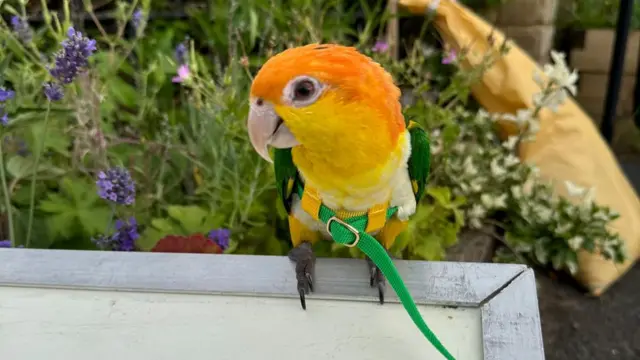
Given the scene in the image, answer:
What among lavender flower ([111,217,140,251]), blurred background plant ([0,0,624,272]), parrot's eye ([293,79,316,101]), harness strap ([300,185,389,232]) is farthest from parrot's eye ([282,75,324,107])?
lavender flower ([111,217,140,251])

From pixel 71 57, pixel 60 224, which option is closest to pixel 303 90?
pixel 71 57

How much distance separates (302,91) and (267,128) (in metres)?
0.05

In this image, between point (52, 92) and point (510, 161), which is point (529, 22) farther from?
point (52, 92)

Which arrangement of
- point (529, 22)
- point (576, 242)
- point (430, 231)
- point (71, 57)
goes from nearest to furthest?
point (71, 57)
point (430, 231)
point (576, 242)
point (529, 22)

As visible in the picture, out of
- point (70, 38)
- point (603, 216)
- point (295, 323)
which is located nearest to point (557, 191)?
point (603, 216)

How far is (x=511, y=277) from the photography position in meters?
0.52

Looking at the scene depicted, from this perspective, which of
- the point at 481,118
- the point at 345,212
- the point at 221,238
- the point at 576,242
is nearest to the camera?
the point at 345,212

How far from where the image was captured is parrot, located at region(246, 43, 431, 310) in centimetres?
46

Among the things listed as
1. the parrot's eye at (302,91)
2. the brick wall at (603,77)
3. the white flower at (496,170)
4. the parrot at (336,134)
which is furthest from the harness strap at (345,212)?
the brick wall at (603,77)

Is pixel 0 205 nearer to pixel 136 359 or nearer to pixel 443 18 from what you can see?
pixel 136 359

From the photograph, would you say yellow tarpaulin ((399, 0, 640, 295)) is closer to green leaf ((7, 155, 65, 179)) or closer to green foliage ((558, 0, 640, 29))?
green foliage ((558, 0, 640, 29))

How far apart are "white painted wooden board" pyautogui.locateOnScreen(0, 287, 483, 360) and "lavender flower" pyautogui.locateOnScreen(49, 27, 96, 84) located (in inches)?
11.4

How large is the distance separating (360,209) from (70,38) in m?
0.44

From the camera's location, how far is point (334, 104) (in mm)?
461
